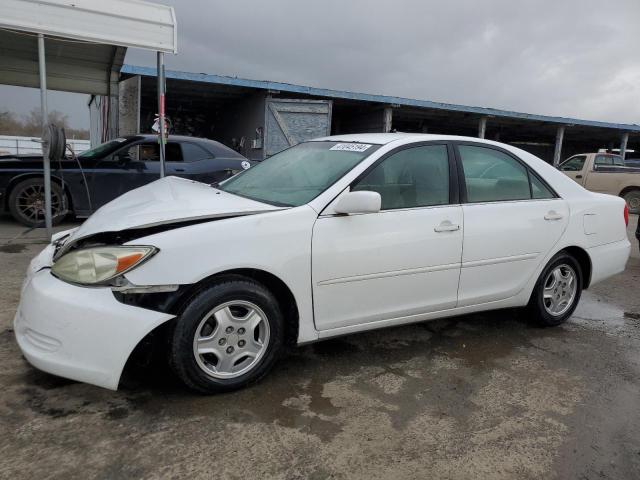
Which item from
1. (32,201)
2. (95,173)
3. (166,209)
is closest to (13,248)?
(32,201)

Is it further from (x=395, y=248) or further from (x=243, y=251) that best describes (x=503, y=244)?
(x=243, y=251)

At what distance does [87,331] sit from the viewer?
232 cm

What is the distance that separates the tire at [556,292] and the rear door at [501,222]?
221 millimetres

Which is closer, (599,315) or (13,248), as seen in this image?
(599,315)

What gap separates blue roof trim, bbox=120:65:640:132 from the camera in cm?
1229

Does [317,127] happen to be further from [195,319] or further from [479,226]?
[195,319]

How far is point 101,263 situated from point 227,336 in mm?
733

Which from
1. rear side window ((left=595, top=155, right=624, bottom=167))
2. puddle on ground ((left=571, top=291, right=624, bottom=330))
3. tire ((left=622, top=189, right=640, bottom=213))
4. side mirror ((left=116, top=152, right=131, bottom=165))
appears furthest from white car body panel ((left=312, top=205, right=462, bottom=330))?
tire ((left=622, top=189, right=640, bottom=213))

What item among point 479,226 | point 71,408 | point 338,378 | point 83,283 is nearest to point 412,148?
point 479,226

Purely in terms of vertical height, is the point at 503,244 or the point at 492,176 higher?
the point at 492,176

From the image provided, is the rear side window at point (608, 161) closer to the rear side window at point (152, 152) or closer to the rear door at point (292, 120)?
the rear door at point (292, 120)

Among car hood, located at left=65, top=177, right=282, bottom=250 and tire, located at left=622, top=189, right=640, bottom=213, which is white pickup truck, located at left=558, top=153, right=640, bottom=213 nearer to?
tire, located at left=622, top=189, right=640, bottom=213

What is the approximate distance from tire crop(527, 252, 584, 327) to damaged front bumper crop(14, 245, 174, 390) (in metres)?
2.92

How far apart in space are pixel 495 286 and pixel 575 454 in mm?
1400
